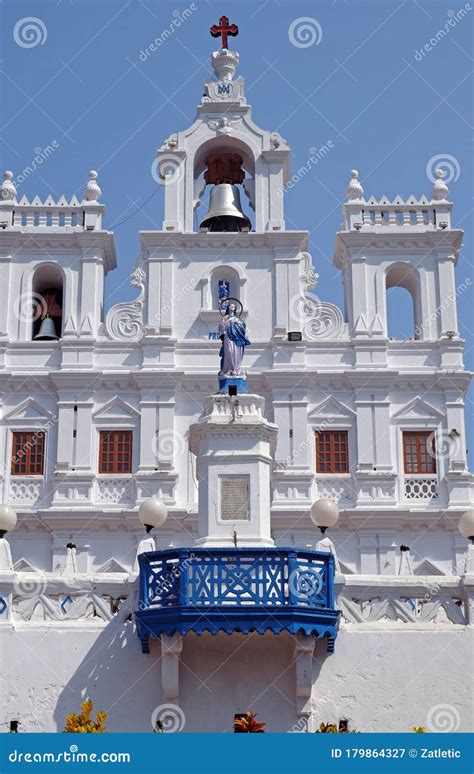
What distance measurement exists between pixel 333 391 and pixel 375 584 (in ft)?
53.0

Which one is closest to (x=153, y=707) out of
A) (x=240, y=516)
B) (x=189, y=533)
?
(x=240, y=516)

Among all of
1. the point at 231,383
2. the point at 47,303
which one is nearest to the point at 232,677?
the point at 231,383

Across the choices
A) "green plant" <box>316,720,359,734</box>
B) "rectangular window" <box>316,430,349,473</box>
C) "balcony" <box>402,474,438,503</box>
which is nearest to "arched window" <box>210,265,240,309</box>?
"rectangular window" <box>316,430,349,473</box>

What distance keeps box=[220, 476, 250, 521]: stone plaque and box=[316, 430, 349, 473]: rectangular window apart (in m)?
13.3

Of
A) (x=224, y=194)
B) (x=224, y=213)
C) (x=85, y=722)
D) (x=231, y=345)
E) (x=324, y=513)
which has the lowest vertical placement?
(x=85, y=722)

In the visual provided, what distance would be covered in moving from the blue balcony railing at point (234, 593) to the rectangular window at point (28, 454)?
16.1 meters

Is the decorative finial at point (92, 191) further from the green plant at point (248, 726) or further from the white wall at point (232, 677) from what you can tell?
the green plant at point (248, 726)

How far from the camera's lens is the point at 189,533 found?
35.3 meters

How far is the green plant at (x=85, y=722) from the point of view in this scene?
1862 cm

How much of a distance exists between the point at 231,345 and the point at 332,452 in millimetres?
12374

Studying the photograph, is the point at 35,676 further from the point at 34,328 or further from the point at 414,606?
the point at 34,328

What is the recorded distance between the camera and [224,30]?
137 ft

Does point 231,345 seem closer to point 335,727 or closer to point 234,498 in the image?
point 234,498

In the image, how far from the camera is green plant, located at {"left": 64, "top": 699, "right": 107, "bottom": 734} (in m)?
18.6
